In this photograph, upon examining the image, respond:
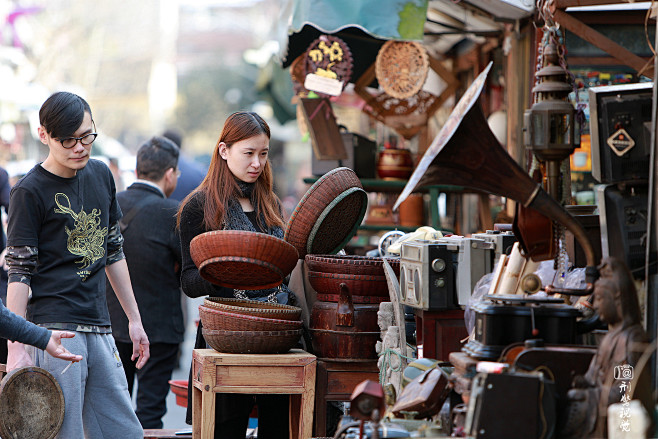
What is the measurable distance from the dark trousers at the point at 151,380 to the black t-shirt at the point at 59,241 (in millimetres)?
1936

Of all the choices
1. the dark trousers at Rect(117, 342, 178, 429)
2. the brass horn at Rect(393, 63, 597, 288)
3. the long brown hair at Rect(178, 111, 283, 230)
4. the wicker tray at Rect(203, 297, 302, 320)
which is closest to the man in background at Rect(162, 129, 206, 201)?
the dark trousers at Rect(117, 342, 178, 429)

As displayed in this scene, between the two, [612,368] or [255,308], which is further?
[255,308]

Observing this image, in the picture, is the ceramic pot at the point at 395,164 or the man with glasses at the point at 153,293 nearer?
the man with glasses at the point at 153,293

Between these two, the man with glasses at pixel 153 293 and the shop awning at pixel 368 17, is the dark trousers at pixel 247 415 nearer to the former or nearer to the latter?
the man with glasses at pixel 153 293

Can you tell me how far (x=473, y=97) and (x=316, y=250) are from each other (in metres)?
1.59

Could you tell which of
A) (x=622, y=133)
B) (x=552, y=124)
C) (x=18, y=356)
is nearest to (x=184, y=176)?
(x=18, y=356)

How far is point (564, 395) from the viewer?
8.40ft

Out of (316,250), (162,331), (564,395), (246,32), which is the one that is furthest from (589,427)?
(246,32)

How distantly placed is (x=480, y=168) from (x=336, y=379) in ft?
4.56

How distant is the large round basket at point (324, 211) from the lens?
4.12 metres

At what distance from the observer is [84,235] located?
148 inches

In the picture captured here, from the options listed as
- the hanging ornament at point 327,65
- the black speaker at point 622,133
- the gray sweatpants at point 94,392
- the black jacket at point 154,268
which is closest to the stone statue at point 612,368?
the black speaker at point 622,133

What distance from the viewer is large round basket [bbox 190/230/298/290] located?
12.3 feet

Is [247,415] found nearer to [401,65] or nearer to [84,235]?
[84,235]
